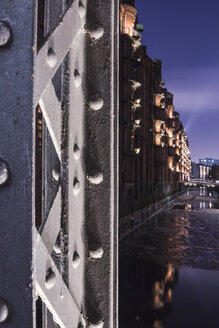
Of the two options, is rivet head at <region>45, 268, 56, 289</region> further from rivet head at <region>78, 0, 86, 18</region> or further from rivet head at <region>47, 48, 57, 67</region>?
rivet head at <region>78, 0, 86, 18</region>

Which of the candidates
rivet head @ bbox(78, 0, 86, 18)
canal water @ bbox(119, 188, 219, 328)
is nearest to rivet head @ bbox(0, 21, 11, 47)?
rivet head @ bbox(78, 0, 86, 18)

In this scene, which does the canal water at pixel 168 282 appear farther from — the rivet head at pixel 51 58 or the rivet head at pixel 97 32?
the rivet head at pixel 51 58

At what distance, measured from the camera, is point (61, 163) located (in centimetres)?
108

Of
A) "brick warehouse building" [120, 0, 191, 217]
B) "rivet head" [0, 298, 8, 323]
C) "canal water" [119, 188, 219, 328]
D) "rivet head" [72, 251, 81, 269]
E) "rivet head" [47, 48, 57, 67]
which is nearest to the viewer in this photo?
"rivet head" [0, 298, 8, 323]

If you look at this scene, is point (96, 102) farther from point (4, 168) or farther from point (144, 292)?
point (144, 292)

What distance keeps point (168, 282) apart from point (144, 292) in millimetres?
1789

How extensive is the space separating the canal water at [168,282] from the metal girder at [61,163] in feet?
37.3

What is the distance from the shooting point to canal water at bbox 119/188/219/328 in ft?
38.9

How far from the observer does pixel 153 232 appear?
26.7 metres

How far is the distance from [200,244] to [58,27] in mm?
24277

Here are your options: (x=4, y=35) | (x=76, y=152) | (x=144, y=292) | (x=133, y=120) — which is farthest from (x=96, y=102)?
(x=133, y=120)

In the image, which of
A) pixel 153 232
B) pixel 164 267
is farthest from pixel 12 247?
pixel 153 232

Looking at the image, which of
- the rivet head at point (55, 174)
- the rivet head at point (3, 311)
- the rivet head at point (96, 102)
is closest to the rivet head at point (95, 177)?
the rivet head at point (55, 174)

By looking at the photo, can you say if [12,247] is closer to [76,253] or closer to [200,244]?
[76,253]
